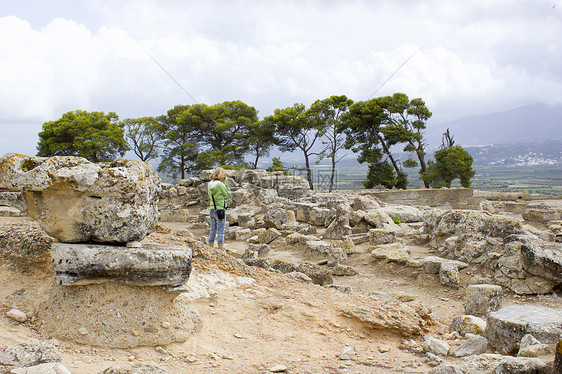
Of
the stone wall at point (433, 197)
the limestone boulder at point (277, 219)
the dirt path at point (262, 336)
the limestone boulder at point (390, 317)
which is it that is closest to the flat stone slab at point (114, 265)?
the dirt path at point (262, 336)

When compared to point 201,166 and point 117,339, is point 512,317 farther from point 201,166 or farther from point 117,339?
point 201,166

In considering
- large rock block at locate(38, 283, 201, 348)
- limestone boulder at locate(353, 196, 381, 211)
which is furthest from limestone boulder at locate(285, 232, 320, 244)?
large rock block at locate(38, 283, 201, 348)

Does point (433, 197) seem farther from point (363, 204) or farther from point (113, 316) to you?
point (113, 316)

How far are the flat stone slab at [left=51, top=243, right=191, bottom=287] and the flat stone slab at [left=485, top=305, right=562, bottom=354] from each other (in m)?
3.04

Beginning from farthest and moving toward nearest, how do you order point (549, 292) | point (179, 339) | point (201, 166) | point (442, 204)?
point (201, 166)
point (442, 204)
point (549, 292)
point (179, 339)

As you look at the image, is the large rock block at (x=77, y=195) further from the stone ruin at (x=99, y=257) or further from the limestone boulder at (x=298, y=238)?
the limestone boulder at (x=298, y=238)

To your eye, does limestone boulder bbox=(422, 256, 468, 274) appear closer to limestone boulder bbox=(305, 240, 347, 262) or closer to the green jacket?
limestone boulder bbox=(305, 240, 347, 262)

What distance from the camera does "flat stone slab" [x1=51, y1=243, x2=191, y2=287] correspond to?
124 inches

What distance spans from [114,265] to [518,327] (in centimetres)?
361

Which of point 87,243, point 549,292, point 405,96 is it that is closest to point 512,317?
point 549,292

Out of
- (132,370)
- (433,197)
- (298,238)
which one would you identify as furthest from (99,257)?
(433,197)

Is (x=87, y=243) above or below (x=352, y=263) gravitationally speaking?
above

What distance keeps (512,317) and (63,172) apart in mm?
4265

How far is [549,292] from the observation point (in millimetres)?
5801
